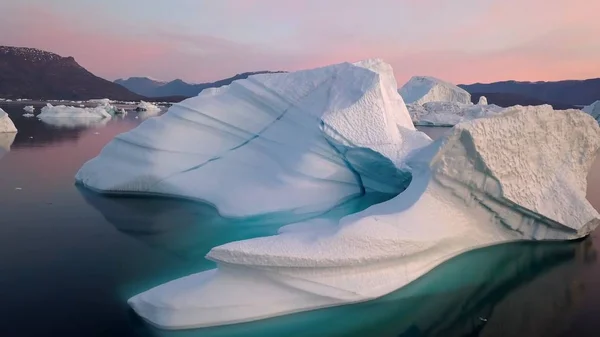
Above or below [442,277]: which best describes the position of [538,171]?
above

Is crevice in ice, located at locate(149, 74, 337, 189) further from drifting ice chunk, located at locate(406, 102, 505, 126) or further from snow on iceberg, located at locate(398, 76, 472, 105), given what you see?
snow on iceberg, located at locate(398, 76, 472, 105)

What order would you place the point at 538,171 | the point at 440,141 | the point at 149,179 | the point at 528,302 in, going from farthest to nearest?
the point at 149,179 < the point at 538,171 < the point at 440,141 < the point at 528,302

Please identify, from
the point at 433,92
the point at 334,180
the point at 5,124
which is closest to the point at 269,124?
the point at 334,180

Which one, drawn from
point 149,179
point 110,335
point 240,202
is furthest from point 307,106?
point 110,335

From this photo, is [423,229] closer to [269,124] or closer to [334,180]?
[334,180]

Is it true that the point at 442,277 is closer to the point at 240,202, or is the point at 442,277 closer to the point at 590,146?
the point at 240,202

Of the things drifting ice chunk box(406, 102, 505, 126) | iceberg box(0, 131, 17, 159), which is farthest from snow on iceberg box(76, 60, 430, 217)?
drifting ice chunk box(406, 102, 505, 126)
